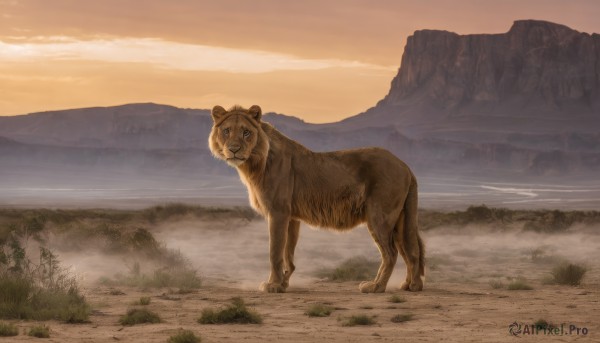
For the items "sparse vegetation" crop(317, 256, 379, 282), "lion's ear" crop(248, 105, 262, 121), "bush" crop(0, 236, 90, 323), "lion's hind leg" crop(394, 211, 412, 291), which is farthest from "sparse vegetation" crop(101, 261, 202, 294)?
"lion's hind leg" crop(394, 211, 412, 291)

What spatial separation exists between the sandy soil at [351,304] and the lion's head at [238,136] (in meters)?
2.08

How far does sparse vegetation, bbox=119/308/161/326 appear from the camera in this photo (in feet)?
40.3

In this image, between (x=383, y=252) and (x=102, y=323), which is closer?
(x=102, y=323)

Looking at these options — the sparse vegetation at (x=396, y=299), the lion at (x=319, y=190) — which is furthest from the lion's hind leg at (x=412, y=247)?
the sparse vegetation at (x=396, y=299)

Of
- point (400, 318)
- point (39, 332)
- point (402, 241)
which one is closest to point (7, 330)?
point (39, 332)

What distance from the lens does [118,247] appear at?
70.3 ft

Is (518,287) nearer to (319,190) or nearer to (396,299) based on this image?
(396,299)

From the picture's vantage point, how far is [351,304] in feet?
45.5

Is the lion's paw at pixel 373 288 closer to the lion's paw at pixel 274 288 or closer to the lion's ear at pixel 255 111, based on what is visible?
the lion's paw at pixel 274 288

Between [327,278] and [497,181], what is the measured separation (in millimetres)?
164726

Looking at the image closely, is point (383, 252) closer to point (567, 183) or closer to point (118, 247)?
point (118, 247)

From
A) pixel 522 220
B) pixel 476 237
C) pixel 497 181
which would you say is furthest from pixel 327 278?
pixel 497 181

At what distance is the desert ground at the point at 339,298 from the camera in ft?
37.5

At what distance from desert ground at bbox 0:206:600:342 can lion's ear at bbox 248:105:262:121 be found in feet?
8.71
